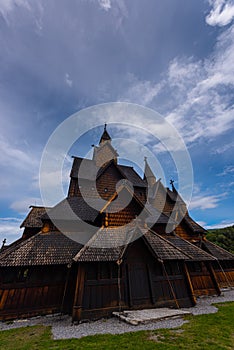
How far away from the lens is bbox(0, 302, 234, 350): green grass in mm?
4520

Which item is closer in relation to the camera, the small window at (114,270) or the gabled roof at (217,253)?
the small window at (114,270)

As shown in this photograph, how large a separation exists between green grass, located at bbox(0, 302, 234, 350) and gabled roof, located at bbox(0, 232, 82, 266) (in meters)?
2.91

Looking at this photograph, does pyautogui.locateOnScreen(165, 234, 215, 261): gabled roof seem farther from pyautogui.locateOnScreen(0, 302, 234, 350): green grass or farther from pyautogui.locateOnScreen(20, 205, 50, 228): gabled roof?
pyautogui.locateOnScreen(20, 205, 50, 228): gabled roof

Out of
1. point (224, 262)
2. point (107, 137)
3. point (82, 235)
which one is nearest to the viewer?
point (82, 235)

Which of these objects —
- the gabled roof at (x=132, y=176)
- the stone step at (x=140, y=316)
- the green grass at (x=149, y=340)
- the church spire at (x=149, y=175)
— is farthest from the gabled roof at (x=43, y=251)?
the church spire at (x=149, y=175)

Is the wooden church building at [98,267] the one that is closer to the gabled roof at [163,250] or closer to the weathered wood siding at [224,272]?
the gabled roof at [163,250]

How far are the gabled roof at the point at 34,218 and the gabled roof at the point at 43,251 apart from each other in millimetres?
2650

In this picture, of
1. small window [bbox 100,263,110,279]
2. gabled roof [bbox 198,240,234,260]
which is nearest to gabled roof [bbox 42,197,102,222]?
small window [bbox 100,263,110,279]

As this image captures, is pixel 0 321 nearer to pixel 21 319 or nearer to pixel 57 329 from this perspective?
pixel 21 319

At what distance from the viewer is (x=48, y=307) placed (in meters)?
9.17

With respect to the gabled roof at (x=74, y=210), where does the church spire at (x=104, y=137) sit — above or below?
above

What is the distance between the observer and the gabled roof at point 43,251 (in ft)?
28.9

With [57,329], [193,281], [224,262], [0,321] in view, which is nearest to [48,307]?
[0,321]

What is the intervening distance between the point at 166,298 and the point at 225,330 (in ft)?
12.2
